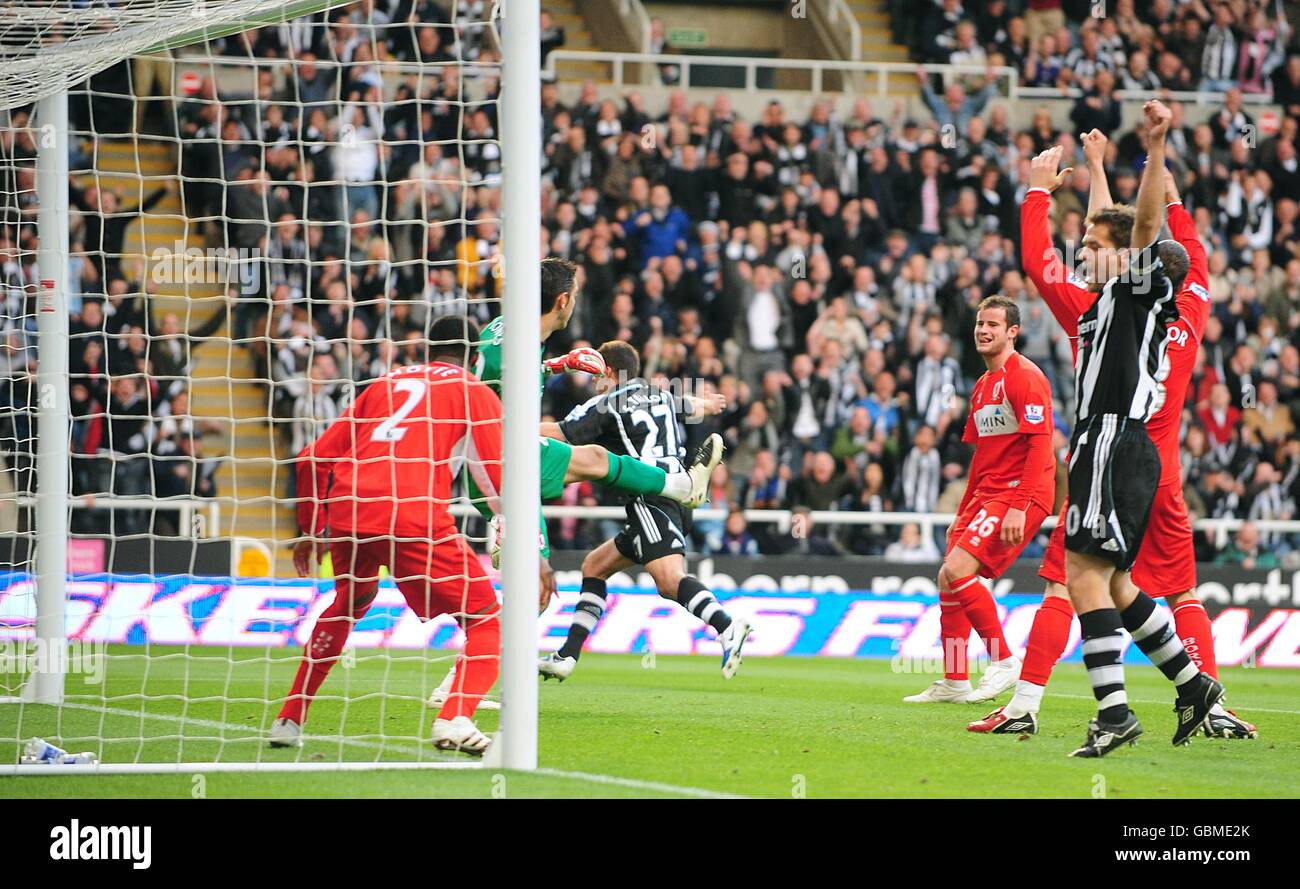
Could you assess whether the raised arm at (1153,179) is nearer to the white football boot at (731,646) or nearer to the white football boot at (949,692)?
the white football boot at (949,692)

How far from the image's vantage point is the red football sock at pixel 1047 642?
7.25 m

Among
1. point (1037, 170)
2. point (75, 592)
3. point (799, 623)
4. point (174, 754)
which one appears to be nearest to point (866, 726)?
point (1037, 170)

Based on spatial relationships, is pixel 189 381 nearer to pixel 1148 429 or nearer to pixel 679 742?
pixel 679 742

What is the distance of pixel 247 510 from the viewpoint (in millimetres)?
14867

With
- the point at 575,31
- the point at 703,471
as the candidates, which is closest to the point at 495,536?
the point at 703,471

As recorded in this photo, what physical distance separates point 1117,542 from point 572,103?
42.3 ft

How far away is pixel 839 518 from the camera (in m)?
14.2

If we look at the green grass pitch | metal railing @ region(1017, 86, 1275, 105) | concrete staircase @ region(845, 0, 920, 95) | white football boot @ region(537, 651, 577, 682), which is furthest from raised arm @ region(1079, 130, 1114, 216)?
concrete staircase @ region(845, 0, 920, 95)

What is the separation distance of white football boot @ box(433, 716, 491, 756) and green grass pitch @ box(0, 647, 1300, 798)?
0.12 meters

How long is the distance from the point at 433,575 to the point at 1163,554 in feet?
11.3

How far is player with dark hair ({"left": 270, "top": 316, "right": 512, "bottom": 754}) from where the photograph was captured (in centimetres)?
623

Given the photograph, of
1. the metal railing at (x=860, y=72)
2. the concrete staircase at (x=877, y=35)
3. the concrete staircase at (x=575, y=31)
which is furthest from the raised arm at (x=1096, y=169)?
the concrete staircase at (x=877, y=35)

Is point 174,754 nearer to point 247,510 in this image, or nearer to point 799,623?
point 799,623

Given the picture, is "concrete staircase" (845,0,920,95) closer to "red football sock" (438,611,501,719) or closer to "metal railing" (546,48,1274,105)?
"metal railing" (546,48,1274,105)
